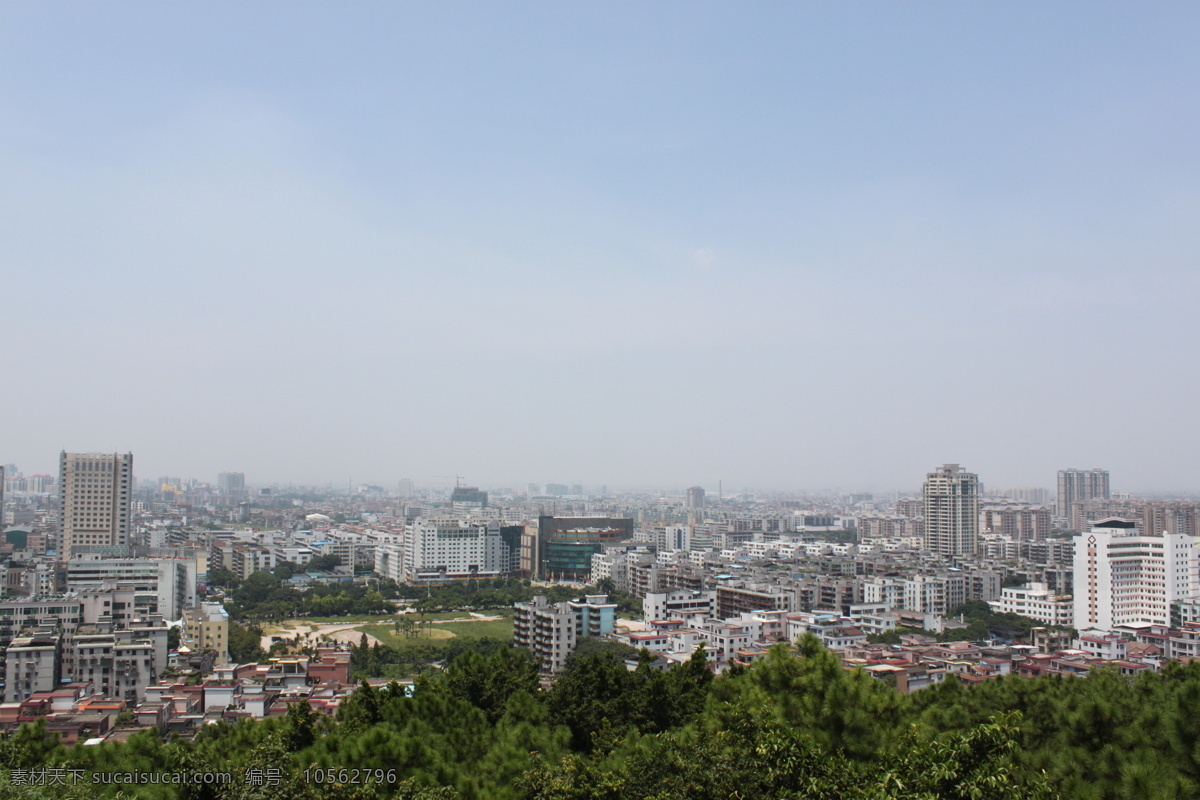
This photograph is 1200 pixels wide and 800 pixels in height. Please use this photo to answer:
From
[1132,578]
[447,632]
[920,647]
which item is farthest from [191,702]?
[1132,578]

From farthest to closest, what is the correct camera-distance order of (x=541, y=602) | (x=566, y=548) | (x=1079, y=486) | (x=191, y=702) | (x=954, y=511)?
(x=1079, y=486) → (x=954, y=511) → (x=566, y=548) → (x=541, y=602) → (x=191, y=702)

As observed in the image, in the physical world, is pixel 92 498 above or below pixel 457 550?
above

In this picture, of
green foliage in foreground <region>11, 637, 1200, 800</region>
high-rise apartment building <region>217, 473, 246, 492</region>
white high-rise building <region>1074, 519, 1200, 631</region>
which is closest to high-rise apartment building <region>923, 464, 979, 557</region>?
white high-rise building <region>1074, 519, 1200, 631</region>

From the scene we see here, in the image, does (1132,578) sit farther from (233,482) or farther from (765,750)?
(233,482)

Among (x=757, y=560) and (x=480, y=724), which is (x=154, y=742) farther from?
(x=757, y=560)

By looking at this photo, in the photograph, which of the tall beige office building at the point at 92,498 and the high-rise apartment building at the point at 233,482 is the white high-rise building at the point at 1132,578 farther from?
the high-rise apartment building at the point at 233,482

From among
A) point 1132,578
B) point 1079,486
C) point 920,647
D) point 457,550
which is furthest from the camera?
point 1079,486

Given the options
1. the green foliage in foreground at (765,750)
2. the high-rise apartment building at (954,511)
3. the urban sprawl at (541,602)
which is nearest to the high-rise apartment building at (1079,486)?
the urban sprawl at (541,602)

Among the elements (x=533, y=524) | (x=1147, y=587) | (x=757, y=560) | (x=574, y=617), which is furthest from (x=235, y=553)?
(x=1147, y=587)
